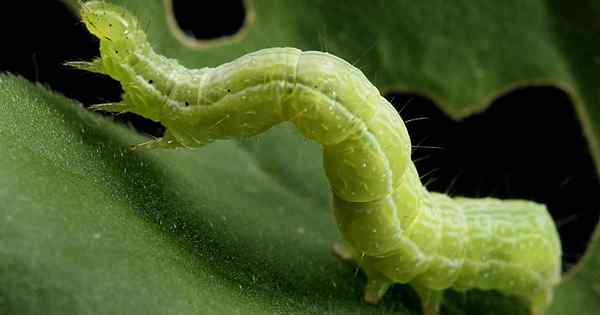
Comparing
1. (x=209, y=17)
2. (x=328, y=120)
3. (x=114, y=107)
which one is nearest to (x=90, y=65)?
(x=114, y=107)

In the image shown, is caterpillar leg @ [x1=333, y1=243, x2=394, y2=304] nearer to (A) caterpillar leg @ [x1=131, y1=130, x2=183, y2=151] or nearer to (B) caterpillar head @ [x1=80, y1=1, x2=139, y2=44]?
(A) caterpillar leg @ [x1=131, y1=130, x2=183, y2=151]

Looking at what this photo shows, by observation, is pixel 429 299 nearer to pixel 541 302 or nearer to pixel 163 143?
pixel 541 302


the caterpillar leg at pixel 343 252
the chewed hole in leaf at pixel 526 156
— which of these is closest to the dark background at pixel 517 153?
the chewed hole in leaf at pixel 526 156

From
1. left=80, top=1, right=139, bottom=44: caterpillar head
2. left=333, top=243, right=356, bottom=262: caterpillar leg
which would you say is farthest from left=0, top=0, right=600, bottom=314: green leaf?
left=80, top=1, right=139, bottom=44: caterpillar head

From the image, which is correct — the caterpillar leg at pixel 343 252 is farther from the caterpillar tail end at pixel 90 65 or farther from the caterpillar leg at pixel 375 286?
the caterpillar tail end at pixel 90 65

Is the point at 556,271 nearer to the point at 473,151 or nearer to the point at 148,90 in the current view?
the point at 473,151

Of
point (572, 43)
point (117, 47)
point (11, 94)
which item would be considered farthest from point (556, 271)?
point (11, 94)
